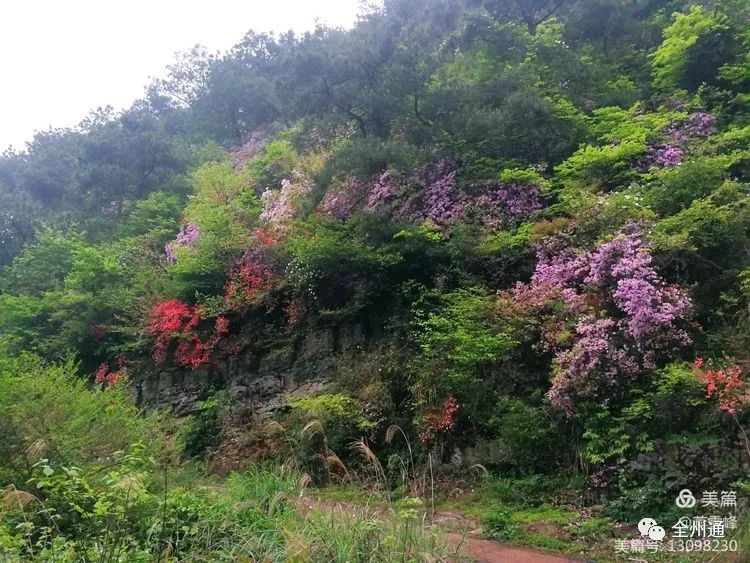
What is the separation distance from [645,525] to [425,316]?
522cm

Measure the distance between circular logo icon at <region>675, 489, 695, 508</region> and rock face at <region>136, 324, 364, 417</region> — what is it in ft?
21.9

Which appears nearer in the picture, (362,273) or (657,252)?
(657,252)

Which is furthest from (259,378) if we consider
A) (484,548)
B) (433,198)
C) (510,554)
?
(510,554)

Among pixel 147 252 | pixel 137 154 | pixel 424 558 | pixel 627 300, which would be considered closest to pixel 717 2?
pixel 627 300

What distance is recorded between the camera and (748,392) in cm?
629

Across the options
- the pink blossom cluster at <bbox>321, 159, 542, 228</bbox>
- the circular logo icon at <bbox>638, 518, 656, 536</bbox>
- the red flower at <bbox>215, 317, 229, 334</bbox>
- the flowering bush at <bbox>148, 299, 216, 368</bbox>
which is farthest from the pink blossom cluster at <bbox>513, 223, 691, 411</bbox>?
the flowering bush at <bbox>148, 299, 216, 368</bbox>

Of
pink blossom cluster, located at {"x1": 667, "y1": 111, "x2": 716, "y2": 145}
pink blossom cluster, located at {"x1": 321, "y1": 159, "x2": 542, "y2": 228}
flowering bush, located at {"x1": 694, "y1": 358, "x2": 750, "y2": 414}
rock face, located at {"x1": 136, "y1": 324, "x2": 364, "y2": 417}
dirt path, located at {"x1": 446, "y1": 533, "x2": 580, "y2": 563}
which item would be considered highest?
pink blossom cluster, located at {"x1": 667, "y1": 111, "x2": 716, "y2": 145}

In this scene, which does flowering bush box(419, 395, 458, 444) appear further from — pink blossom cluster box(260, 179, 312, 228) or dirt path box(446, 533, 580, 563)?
pink blossom cluster box(260, 179, 312, 228)

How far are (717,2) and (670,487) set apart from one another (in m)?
10.9

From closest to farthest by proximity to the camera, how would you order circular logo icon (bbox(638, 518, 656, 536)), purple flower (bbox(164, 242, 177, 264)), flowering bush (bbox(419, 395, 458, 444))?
circular logo icon (bbox(638, 518, 656, 536))
flowering bush (bbox(419, 395, 458, 444))
purple flower (bbox(164, 242, 177, 264))

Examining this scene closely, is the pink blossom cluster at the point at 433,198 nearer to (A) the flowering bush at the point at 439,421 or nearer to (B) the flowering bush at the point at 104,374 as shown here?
(A) the flowering bush at the point at 439,421

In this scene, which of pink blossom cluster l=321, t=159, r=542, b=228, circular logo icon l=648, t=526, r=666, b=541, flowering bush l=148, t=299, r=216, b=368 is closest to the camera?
circular logo icon l=648, t=526, r=666, b=541

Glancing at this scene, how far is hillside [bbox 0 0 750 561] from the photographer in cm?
530

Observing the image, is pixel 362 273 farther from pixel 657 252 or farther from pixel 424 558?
pixel 424 558
